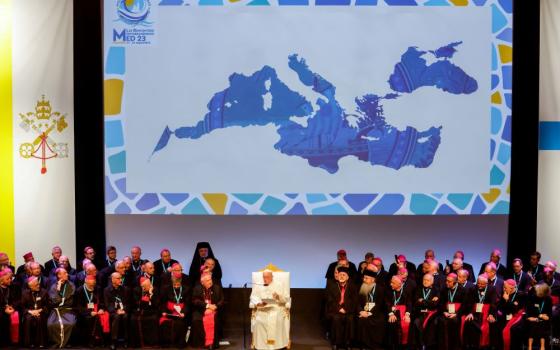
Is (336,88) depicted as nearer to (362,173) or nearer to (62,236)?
(362,173)

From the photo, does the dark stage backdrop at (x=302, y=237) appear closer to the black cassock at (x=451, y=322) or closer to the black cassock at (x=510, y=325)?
the black cassock at (x=510, y=325)

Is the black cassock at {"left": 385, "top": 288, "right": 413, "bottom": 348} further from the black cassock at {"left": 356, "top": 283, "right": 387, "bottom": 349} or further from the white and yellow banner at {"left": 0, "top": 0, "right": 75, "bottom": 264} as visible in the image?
the white and yellow banner at {"left": 0, "top": 0, "right": 75, "bottom": 264}

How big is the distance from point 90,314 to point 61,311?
37 centimetres

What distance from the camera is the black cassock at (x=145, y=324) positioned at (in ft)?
29.3

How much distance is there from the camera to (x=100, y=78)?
10266 millimetres

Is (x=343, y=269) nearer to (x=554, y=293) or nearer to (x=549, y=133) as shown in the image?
(x=554, y=293)

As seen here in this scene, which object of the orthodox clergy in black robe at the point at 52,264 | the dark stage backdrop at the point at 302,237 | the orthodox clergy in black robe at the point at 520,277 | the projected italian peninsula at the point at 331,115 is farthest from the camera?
the dark stage backdrop at the point at 302,237

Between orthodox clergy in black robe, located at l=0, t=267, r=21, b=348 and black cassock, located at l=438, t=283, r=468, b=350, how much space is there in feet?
17.5

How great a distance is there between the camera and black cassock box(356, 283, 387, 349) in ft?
28.9

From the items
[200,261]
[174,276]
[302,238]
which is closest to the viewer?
[174,276]

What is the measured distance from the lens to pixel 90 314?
893 cm

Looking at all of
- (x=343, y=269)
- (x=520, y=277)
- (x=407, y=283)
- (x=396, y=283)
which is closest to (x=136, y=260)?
(x=343, y=269)

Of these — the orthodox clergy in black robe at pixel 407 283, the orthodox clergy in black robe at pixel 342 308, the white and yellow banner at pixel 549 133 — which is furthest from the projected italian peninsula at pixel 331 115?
the orthodox clergy in black robe at pixel 342 308

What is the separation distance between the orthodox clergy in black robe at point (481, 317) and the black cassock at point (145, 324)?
388 centimetres
